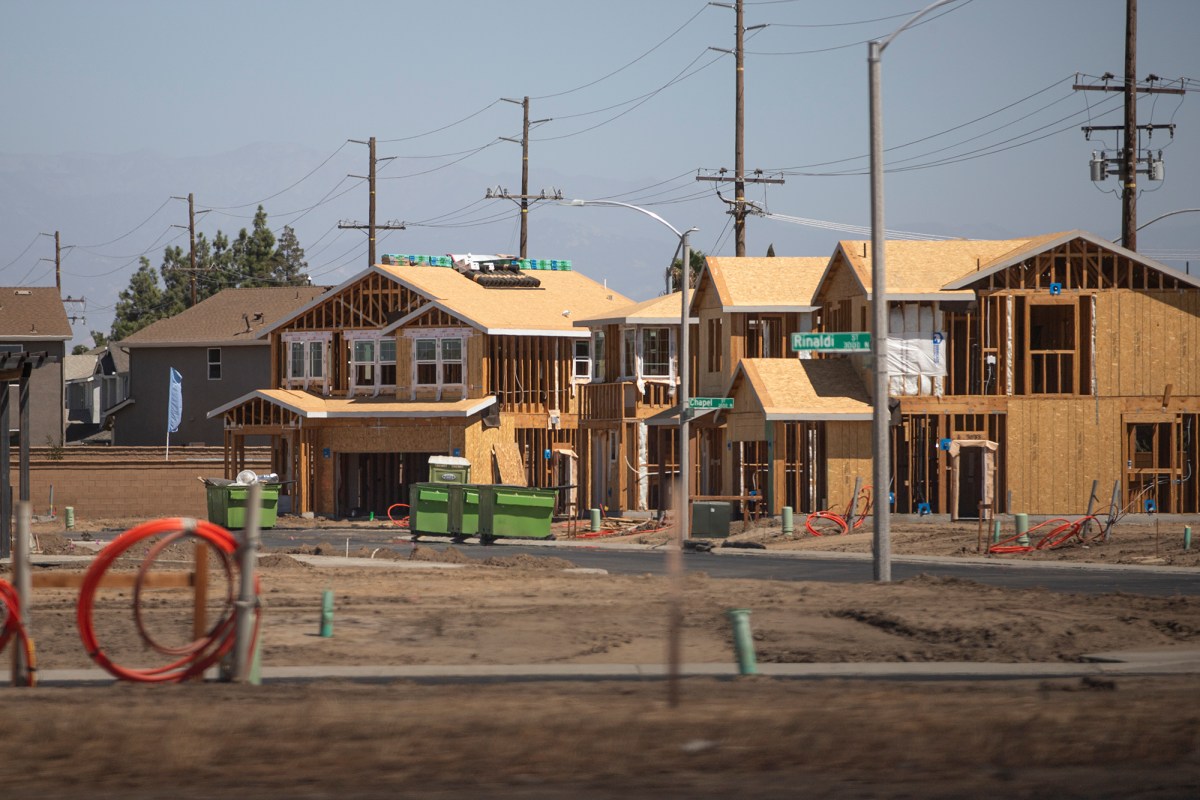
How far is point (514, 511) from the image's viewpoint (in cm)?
3925

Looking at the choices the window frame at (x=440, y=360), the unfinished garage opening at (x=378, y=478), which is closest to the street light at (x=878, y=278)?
the window frame at (x=440, y=360)

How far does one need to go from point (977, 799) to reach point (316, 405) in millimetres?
47314

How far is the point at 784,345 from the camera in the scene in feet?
156

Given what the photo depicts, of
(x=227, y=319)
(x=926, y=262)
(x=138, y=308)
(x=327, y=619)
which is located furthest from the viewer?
(x=138, y=308)

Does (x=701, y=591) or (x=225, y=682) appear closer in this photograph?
(x=225, y=682)

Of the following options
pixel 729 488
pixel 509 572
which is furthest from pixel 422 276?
pixel 509 572

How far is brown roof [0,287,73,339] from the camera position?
69.7 meters

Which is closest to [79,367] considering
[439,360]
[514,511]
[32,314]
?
[32,314]

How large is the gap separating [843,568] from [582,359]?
85.8 feet

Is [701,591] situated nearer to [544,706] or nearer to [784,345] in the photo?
[544,706]

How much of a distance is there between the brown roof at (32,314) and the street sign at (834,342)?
174ft

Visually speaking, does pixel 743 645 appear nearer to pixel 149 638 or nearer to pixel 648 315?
pixel 149 638

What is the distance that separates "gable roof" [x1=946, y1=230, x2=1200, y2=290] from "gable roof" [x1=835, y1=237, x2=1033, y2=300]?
0.41 metres

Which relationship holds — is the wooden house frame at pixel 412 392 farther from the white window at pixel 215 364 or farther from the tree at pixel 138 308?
the tree at pixel 138 308
